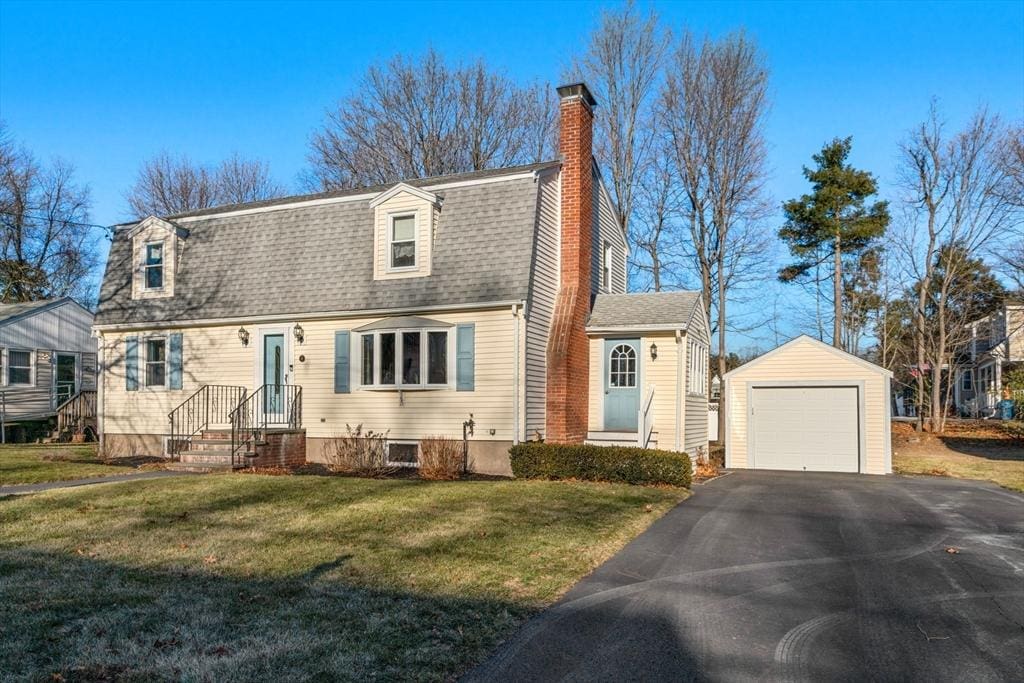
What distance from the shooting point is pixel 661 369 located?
1644 centimetres

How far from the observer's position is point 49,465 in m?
15.1

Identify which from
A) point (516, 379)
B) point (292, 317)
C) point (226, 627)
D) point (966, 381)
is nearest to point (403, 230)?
point (292, 317)

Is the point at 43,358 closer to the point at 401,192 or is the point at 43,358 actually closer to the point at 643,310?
the point at 401,192

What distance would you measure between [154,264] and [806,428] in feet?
54.5

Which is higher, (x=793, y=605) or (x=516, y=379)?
(x=516, y=379)

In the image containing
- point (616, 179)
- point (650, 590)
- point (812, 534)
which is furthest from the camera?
point (616, 179)

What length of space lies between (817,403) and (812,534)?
1000 centimetres

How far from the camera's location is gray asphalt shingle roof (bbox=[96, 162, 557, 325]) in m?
15.4

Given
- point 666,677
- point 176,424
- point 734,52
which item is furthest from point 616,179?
point 666,677

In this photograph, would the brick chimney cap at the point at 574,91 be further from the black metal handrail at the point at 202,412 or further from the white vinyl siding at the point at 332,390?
the black metal handrail at the point at 202,412

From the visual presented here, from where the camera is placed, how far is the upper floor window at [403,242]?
1633 centimetres

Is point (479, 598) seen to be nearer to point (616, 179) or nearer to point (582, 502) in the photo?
point (582, 502)

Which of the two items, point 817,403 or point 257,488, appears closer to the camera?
point 257,488

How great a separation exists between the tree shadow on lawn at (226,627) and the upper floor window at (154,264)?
13.2m
